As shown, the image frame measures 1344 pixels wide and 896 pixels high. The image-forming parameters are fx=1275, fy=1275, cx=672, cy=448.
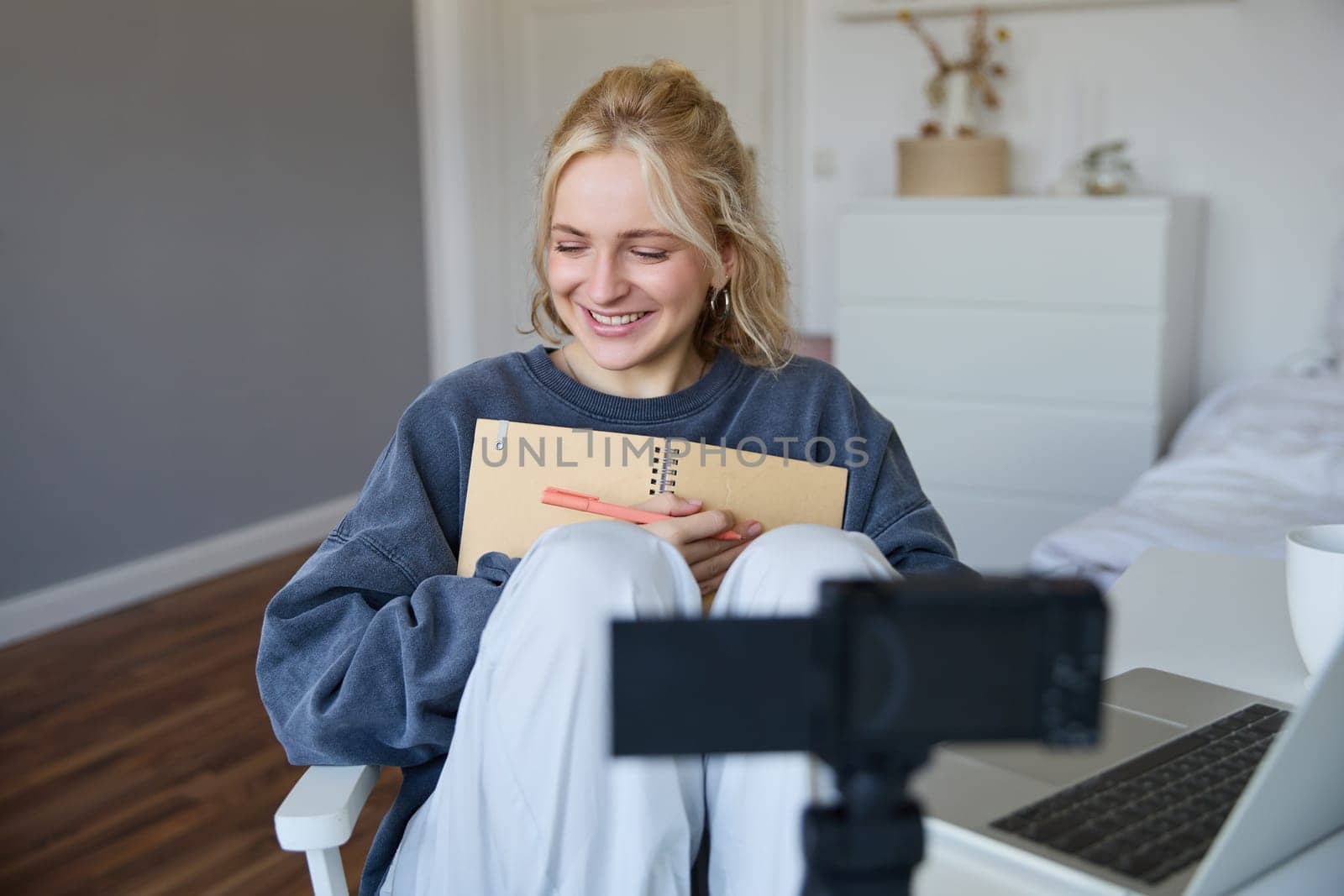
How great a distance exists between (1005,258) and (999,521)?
64 cm

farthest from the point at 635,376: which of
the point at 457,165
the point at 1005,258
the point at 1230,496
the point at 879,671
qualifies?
the point at 457,165

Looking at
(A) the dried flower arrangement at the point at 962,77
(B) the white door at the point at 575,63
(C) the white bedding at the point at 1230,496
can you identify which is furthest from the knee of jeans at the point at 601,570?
(B) the white door at the point at 575,63

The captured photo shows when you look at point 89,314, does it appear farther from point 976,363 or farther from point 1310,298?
point 1310,298

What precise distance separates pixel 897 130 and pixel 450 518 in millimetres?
2721

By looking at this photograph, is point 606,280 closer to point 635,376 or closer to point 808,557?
point 635,376

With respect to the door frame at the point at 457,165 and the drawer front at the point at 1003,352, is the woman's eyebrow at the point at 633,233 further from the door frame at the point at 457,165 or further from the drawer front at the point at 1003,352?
the door frame at the point at 457,165

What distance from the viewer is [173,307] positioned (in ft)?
10.5

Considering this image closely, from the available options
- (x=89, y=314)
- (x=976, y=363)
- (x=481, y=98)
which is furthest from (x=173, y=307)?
(x=976, y=363)

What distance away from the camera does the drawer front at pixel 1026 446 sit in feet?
9.66

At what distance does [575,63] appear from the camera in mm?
4168

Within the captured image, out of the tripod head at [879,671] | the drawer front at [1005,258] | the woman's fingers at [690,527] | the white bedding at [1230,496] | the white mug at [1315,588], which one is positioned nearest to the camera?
the tripod head at [879,671]

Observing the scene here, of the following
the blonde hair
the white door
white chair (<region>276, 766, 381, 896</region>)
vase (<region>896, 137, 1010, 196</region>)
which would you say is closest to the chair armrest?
white chair (<region>276, 766, 381, 896</region>)

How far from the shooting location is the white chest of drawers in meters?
2.89

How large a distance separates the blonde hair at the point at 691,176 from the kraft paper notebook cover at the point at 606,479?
221 millimetres
